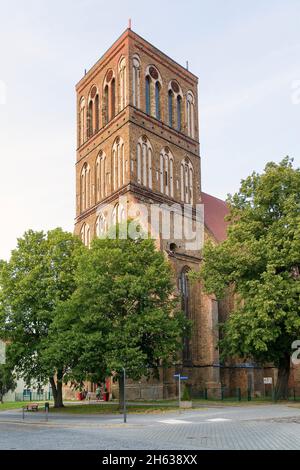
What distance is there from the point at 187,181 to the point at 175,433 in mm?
31548

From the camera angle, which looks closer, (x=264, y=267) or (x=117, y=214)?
(x=264, y=267)

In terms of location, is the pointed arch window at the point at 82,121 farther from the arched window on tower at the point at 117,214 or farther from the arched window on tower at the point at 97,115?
the arched window on tower at the point at 117,214

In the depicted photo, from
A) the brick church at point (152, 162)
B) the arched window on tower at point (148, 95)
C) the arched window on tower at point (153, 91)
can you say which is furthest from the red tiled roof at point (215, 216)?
the arched window on tower at point (148, 95)

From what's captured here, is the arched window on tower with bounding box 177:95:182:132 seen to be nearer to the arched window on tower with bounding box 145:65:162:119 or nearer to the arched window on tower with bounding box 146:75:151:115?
the arched window on tower with bounding box 145:65:162:119

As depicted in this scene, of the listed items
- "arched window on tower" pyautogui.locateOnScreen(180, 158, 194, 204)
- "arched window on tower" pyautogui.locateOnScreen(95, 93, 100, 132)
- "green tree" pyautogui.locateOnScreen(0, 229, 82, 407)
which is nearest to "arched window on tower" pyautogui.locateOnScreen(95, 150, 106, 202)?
"arched window on tower" pyautogui.locateOnScreen(95, 93, 100, 132)

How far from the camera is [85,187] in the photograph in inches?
1790

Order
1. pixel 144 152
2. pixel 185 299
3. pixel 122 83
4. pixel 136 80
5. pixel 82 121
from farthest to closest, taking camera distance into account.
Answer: pixel 82 121 → pixel 136 80 → pixel 122 83 → pixel 144 152 → pixel 185 299

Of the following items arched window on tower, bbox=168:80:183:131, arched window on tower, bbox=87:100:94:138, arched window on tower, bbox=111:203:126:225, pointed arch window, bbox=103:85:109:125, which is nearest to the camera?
arched window on tower, bbox=111:203:126:225

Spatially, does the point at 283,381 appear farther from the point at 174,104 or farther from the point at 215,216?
the point at 174,104

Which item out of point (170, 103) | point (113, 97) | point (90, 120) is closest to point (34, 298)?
point (113, 97)

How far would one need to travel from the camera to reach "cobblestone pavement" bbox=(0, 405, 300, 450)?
41.8 ft

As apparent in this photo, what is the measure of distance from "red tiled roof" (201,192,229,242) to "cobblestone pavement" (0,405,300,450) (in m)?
22.7

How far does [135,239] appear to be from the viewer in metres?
29.4
